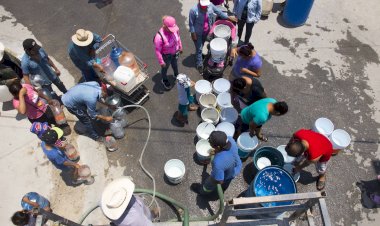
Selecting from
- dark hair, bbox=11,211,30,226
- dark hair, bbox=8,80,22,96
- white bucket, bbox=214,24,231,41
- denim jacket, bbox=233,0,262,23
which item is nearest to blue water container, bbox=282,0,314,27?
denim jacket, bbox=233,0,262,23

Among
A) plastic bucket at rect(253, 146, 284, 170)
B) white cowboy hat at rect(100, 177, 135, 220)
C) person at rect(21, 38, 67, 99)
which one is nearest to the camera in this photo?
white cowboy hat at rect(100, 177, 135, 220)

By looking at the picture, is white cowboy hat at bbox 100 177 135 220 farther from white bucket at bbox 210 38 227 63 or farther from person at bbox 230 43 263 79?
white bucket at bbox 210 38 227 63

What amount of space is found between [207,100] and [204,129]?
2.66ft

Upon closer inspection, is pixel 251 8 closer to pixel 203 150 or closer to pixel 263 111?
pixel 263 111

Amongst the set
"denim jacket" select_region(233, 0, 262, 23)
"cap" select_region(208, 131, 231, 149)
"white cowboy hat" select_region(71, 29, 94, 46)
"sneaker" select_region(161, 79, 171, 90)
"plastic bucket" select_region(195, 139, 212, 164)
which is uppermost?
"denim jacket" select_region(233, 0, 262, 23)

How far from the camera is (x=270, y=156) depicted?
639 centimetres

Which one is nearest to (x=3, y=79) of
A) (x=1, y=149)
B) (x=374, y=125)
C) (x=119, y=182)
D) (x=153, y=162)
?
(x=1, y=149)

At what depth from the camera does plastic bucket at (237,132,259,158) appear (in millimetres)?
6363

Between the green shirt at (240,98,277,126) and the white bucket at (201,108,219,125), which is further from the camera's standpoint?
the white bucket at (201,108,219,125)

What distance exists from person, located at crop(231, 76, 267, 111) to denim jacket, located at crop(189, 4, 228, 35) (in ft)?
6.87

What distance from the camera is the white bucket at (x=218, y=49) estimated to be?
289 inches

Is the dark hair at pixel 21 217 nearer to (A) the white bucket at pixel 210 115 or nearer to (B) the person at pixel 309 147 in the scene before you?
(A) the white bucket at pixel 210 115

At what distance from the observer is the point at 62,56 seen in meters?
8.64

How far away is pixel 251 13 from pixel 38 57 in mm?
5381
